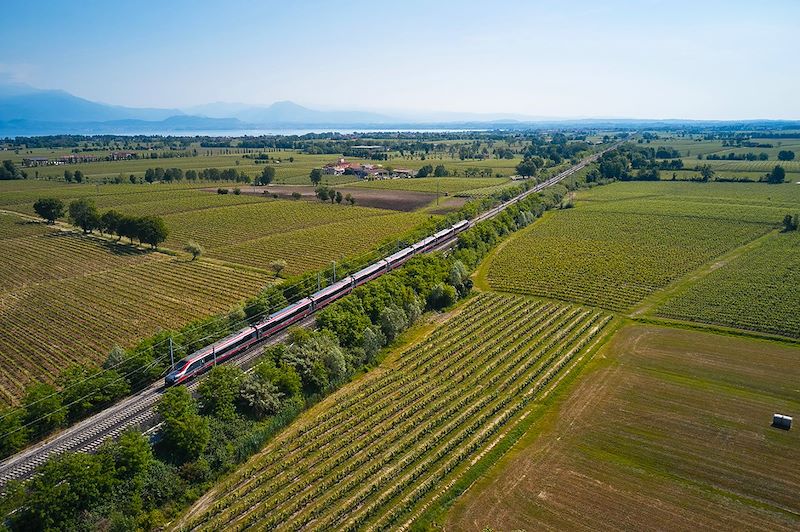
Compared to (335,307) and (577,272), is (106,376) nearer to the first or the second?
(335,307)

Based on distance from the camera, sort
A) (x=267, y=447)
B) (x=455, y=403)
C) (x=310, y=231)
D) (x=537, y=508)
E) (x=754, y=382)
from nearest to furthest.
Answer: (x=537, y=508) < (x=267, y=447) < (x=455, y=403) < (x=754, y=382) < (x=310, y=231)

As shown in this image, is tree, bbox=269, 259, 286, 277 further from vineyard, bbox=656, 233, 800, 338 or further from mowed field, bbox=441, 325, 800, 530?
vineyard, bbox=656, 233, 800, 338

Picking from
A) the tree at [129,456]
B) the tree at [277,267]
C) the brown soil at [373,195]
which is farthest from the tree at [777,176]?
the tree at [129,456]

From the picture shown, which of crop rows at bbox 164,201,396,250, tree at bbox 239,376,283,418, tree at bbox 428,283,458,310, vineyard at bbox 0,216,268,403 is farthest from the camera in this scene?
crop rows at bbox 164,201,396,250

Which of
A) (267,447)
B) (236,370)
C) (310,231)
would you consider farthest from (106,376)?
(310,231)

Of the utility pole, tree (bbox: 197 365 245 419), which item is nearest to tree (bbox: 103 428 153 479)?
tree (bbox: 197 365 245 419)

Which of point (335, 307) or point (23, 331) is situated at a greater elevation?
point (335, 307)

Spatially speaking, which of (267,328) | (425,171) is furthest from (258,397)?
(425,171)
